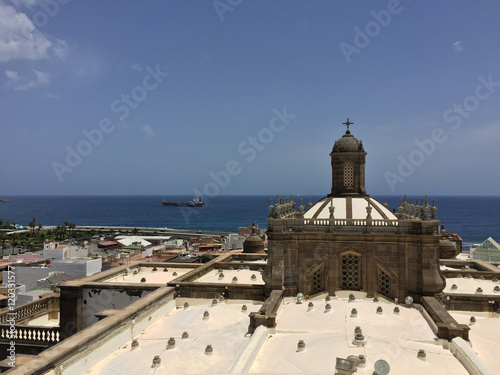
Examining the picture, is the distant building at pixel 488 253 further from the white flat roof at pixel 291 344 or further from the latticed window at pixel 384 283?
the white flat roof at pixel 291 344

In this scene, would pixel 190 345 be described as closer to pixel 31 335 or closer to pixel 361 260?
pixel 31 335

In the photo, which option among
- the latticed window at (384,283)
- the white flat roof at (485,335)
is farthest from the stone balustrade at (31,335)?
the white flat roof at (485,335)

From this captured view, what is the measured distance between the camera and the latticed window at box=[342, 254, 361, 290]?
2217 centimetres

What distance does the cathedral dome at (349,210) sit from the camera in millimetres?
23234

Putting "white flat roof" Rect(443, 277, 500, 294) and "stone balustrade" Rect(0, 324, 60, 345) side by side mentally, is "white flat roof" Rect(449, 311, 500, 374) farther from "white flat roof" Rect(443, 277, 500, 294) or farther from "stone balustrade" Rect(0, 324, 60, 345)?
"stone balustrade" Rect(0, 324, 60, 345)

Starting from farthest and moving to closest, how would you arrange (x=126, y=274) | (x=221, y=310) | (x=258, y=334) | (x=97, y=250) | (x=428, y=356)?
(x=97, y=250)
(x=126, y=274)
(x=221, y=310)
(x=258, y=334)
(x=428, y=356)

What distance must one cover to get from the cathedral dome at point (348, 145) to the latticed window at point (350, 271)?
24.1 ft

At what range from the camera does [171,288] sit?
22.8 meters

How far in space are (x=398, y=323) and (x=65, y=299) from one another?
1847 cm

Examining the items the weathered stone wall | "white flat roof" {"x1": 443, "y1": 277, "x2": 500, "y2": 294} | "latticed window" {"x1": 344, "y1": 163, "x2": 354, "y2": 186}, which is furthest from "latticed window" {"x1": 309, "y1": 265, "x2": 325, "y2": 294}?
"white flat roof" {"x1": 443, "y1": 277, "x2": 500, "y2": 294}

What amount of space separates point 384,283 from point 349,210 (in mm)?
4463

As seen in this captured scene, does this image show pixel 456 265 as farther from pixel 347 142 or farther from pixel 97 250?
pixel 97 250

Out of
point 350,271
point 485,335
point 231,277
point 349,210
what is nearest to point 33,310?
point 231,277

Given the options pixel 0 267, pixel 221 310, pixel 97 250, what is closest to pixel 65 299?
pixel 221 310
